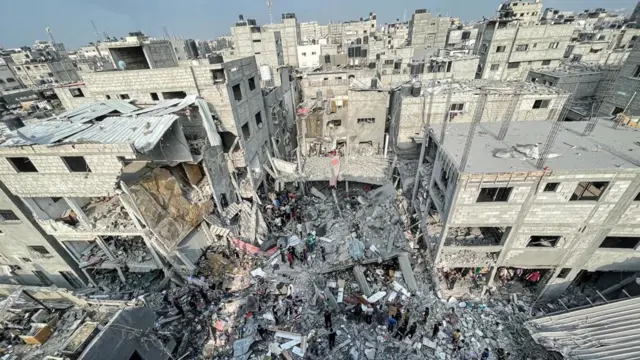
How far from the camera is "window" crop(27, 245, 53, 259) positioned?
14359 mm

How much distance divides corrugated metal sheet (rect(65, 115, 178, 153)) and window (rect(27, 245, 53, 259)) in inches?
321

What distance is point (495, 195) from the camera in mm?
11609

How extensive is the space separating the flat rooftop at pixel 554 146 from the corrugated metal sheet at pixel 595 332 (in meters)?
5.96

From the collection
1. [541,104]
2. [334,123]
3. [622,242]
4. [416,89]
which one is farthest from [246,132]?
[541,104]

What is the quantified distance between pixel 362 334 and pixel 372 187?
1246 centimetres

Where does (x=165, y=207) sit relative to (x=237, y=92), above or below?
below

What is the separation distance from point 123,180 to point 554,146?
20779mm

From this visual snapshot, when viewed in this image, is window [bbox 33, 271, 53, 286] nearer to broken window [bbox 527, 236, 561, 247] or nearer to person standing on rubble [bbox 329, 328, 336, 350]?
person standing on rubble [bbox 329, 328, 336, 350]

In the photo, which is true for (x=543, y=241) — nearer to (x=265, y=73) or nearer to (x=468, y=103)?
(x=468, y=103)

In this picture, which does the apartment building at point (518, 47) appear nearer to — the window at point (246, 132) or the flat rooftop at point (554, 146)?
the flat rooftop at point (554, 146)

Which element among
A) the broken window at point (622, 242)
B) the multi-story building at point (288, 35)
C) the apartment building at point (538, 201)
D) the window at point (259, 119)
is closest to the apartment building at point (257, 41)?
the multi-story building at point (288, 35)

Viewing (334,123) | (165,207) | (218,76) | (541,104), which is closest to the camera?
(165,207)

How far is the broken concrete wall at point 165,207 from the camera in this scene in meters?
12.6

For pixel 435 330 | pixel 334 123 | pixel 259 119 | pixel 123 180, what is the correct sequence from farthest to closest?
pixel 334 123
pixel 259 119
pixel 123 180
pixel 435 330
